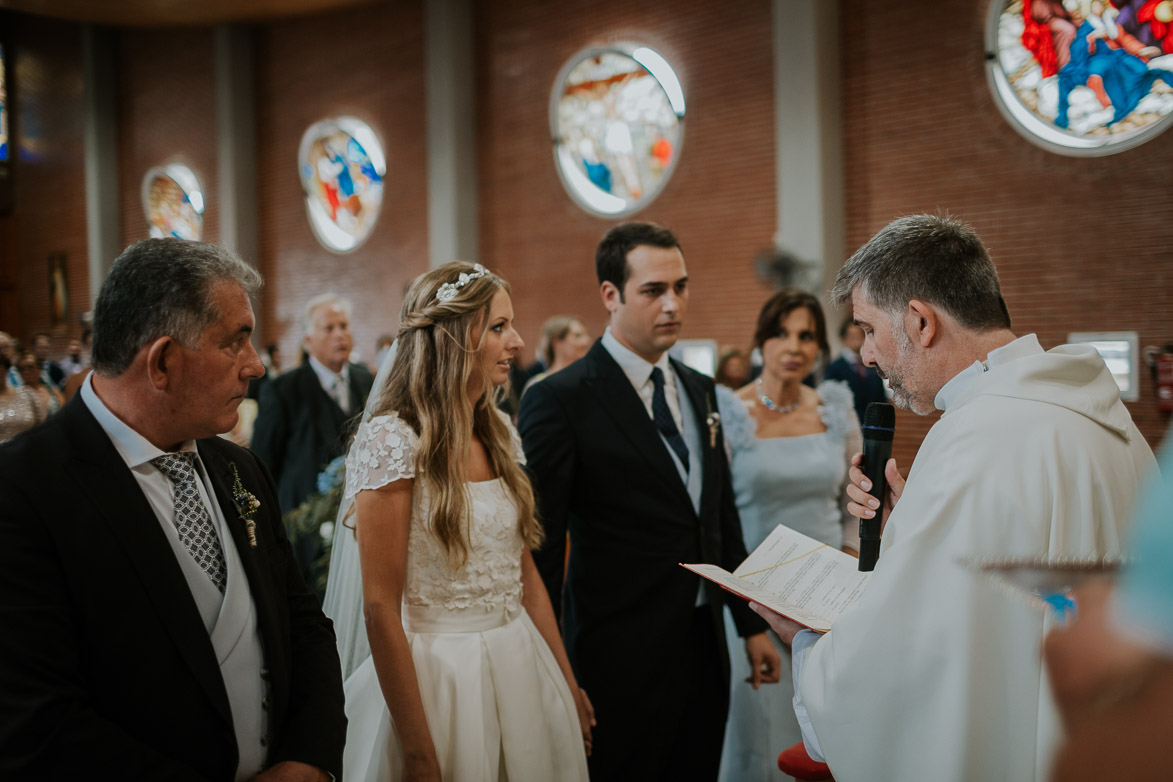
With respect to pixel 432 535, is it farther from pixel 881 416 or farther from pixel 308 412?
pixel 308 412

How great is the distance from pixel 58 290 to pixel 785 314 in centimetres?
1623

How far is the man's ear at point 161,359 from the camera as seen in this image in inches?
61.9

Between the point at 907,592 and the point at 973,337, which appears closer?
the point at 907,592

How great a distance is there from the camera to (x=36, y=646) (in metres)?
1.38

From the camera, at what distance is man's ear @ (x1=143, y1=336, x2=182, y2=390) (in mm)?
1573

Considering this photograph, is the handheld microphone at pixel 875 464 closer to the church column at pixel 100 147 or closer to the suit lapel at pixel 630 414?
the suit lapel at pixel 630 414

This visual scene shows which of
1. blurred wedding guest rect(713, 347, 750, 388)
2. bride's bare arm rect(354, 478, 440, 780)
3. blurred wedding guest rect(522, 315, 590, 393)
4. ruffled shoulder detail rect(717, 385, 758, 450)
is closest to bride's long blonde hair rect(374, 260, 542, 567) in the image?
bride's bare arm rect(354, 478, 440, 780)

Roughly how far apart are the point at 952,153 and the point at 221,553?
25.9ft

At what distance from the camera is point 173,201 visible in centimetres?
1512

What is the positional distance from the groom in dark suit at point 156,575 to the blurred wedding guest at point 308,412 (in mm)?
3308

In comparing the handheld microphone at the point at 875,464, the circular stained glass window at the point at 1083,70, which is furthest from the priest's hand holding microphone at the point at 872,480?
the circular stained glass window at the point at 1083,70

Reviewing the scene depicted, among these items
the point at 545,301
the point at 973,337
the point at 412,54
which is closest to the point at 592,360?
the point at 973,337

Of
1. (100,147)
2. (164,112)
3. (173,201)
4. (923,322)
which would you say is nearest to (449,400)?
(923,322)

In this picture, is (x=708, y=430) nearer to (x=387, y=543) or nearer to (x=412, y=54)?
(x=387, y=543)
